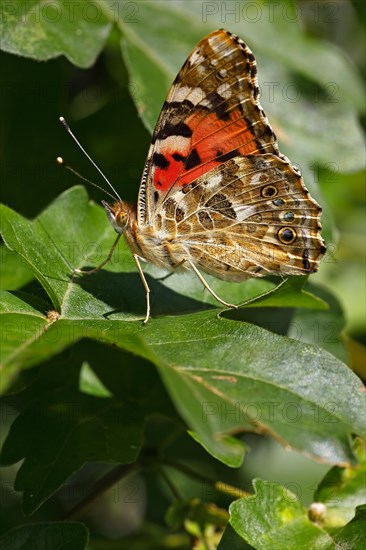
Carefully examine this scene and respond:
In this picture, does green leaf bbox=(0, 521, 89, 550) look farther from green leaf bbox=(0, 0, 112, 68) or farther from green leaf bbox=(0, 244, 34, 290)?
green leaf bbox=(0, 0, 112, 68)

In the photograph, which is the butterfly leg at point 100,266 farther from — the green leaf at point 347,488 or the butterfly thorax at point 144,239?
the green leaf at point 347,488

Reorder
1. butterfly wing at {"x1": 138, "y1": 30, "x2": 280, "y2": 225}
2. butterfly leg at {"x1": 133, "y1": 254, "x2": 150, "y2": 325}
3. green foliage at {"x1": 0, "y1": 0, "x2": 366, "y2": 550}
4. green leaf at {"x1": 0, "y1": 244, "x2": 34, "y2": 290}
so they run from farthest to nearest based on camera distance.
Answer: butterfly wing at {"x1": 138, "y1": 30, "x2": 280, "y2": 225} → green leaf at {"x1": 0, "y1": 244, "x2": 34, "y2": 290} → butterfly leg at {"x1": 133, "y1": 254, "x2": 150, "y2": 325} → green foliage at {"x1": 0, "y1": 0, "x2": 366, "y2": 550}

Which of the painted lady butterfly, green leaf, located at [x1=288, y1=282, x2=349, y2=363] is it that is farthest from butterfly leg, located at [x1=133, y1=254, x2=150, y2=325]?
green leaf, located at [x1=288, y1=282, x2=349, y2=363]

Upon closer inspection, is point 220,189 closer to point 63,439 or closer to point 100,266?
point 100,266

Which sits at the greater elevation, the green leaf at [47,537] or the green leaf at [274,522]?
the green leaf at [274,522]

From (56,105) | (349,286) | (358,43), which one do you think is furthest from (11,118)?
(358,43)

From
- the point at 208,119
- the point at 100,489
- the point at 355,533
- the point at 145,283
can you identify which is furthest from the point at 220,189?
the point at 355,533

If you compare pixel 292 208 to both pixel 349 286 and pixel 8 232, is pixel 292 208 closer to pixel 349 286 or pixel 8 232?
pixel 8 232

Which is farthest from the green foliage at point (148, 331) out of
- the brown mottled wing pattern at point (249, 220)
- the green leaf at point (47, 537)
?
the brown mottled wing pattern at point (249, 220)
